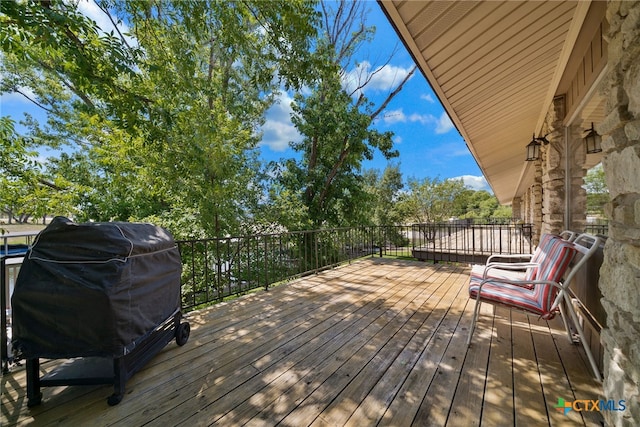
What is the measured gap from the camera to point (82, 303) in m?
1.47

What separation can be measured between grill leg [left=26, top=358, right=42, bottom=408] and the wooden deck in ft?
0.15

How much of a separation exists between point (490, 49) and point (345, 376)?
11.0 ft

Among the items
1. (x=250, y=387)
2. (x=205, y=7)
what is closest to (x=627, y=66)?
(x=250, y=387)

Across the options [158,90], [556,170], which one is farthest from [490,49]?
[158,90]

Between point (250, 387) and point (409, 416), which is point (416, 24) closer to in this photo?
point (409, 416)

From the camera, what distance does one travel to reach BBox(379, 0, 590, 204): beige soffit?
220 centimetres

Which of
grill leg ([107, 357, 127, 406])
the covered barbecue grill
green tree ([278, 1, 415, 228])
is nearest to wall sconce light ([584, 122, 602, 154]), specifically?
the covered barbecue grill

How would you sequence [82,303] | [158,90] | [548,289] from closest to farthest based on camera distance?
1. [82,303]
2. [548,289]
3. [158,90]

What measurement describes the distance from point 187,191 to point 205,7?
12.6 feet

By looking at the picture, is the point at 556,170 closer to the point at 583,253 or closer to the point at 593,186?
the point at 593,186

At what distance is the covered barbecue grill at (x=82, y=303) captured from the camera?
1.48m

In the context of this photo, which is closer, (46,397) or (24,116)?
(46,397)

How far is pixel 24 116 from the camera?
29.2 feet

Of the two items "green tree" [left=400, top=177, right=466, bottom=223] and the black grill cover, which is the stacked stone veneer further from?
"green tree" [left=400, top=177, right=466, bottom=223]
